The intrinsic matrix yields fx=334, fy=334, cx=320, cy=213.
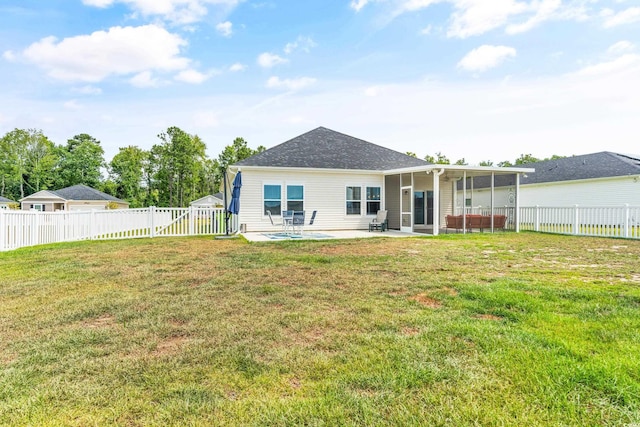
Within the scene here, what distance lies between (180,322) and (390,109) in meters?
20.6

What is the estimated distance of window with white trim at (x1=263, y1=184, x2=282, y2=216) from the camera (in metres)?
14.5

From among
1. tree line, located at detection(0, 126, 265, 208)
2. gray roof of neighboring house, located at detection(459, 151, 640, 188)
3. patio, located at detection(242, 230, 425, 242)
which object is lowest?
patio, located at detection(242, 230, 425, 242)

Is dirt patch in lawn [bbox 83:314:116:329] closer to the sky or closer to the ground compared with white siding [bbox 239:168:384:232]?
closer to the ground

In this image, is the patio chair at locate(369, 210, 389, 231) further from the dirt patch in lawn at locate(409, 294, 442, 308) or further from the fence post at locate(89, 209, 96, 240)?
the fence post at locate(89, 209, 96, 240)

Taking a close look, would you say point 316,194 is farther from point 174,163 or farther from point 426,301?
point 174,163

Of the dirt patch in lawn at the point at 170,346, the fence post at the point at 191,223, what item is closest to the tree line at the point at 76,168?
the fence post at the point at 191,223

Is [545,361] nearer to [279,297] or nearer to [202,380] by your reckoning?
[202,380]

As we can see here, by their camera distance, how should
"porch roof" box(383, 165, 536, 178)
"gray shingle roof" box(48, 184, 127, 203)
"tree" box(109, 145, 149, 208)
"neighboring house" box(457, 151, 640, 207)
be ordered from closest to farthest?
1. "porch roof" box(383, 165, 536, 178)
2. "neighboring house" box(457, 151, 640, 207)
3. "gray shingle roof" box(48, 184, 127, 203)
4. "tree" box(109, 145, 149, 208)

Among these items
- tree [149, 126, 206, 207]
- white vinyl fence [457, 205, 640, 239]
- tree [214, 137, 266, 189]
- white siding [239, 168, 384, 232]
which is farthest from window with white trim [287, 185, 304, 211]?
tree [214, 137, 266, 189]

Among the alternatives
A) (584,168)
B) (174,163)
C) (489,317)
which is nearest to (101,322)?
(489,317)

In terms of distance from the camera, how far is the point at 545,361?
242 cm

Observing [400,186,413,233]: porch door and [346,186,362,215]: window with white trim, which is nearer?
[400,186,413,233]: porch door

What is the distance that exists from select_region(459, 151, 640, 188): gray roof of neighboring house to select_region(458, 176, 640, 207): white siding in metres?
0.36

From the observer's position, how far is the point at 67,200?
34.7m
